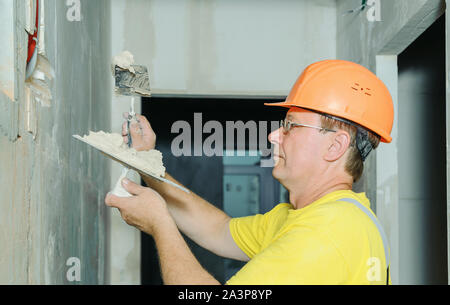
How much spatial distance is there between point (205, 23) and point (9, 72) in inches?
105

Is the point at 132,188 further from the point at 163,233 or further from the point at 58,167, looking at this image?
the point at 58,167

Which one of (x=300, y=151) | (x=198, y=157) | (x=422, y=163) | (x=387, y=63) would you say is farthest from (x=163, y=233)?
(x=198, y=157)

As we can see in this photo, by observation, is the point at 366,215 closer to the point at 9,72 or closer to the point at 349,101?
the point at 349,101

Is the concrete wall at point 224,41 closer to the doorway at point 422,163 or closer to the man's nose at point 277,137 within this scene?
the doorway at point 422,163

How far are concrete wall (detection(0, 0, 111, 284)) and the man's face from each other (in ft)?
2.84

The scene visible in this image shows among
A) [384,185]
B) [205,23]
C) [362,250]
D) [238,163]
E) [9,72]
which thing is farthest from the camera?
[238,163]

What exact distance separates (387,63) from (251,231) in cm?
152

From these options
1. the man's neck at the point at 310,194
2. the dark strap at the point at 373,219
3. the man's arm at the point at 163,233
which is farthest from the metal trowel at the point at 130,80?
the dark strap at the point at 373,219

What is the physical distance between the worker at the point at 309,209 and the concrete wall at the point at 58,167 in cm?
28

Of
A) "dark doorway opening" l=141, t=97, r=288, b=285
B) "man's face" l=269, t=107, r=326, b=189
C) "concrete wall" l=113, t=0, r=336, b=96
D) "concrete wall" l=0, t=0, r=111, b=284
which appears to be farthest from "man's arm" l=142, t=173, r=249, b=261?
"dark doorway opening" l=141, t=97, r=288, b=285

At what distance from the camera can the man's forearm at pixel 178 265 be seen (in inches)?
56.8

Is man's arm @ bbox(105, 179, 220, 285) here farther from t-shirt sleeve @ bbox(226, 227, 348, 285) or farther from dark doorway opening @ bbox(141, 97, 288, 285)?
dark doorway opening @ bbox(141, 97, 288, 285)

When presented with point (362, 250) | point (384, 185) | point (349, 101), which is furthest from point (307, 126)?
point (384, 185)

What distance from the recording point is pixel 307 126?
178cm
